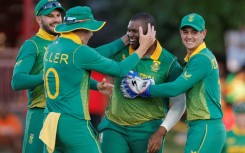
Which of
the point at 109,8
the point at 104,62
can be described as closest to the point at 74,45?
the point at 104,62

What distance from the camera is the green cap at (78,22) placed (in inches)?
416

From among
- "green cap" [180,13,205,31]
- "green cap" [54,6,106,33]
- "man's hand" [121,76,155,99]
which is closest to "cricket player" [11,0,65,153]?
"green cap" [54,6,106,33]

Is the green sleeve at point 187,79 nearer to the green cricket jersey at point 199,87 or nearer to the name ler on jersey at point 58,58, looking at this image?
the green cricket jersey at point 199,87

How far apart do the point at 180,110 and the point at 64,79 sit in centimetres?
156

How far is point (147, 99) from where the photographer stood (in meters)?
11.3

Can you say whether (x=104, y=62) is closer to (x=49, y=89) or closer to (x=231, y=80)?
(x=49, y=89)

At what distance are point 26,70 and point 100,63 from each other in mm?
1107

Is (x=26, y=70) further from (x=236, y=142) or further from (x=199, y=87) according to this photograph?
(x=236, y=142)

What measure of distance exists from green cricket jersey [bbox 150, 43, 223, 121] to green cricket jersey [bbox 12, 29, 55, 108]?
130cm

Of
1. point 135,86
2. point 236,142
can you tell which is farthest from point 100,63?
point 236,142

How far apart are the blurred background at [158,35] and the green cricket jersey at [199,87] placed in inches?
330

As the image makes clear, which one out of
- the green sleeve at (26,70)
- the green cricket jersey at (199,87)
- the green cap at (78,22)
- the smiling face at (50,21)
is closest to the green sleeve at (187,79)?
the green cricket jersey at (199,87)

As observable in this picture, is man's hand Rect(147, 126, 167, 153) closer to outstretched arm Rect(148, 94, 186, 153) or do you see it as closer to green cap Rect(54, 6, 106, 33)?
outstretched arm Rect(148, 94, 186, 153)

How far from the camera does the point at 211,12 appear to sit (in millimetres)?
23000
